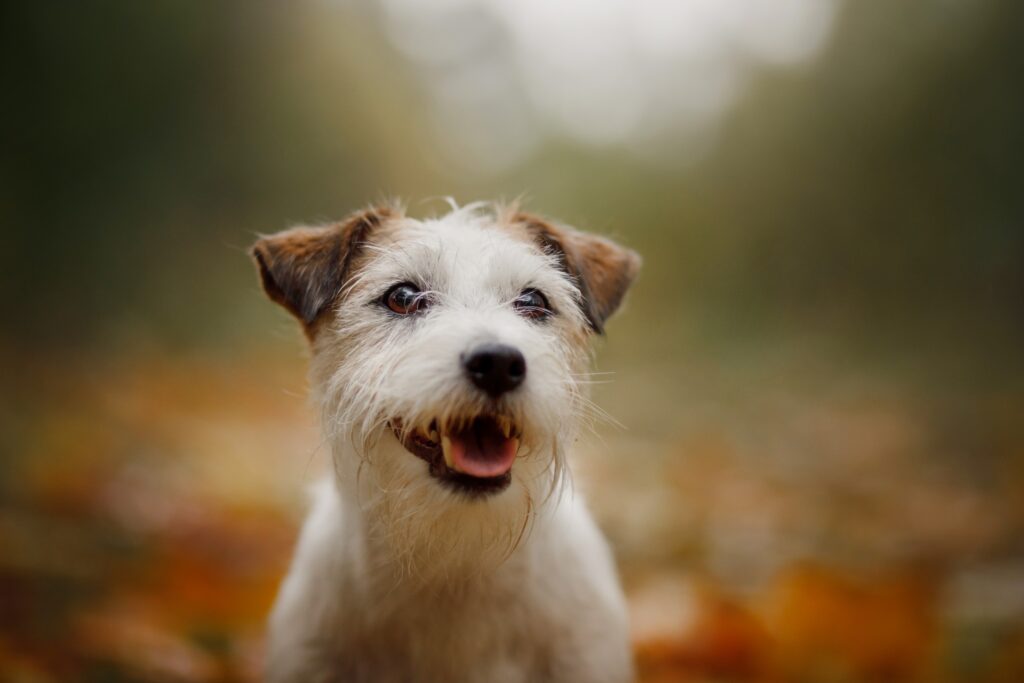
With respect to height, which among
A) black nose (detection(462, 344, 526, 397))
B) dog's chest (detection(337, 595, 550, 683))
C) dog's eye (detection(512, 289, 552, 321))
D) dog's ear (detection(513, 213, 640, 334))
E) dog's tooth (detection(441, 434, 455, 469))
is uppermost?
dog's ear (detection(513, 213, 640, 334))

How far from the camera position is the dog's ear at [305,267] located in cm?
248

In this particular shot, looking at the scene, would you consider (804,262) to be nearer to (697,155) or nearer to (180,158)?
(697,155)

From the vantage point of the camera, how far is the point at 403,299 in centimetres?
241

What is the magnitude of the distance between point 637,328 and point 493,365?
721cm

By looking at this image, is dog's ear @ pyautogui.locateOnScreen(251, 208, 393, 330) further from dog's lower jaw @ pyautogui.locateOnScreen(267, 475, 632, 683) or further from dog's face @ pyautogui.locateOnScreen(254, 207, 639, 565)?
dog's lower jaw @ pyautogui.locateOnScreen(267, 475, 632, 683)

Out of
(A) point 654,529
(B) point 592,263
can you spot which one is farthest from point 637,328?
(B) point 592,263

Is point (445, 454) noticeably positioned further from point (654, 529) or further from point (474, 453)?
point (654, 529)

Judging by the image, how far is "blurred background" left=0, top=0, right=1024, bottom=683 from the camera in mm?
3676

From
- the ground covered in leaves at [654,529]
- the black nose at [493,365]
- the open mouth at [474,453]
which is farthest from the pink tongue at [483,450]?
the ground covered in leaves at [654,529]

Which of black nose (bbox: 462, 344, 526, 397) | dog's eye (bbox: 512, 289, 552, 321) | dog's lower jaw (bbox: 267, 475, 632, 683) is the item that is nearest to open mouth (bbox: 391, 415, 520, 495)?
black nose (bbox: 462, 344, 526, 397)

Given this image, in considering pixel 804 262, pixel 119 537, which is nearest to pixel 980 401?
pixel 804 262

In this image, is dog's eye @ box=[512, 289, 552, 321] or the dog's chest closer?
the dog's chest

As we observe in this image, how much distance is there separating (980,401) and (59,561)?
23.4ft

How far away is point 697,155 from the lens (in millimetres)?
7973
